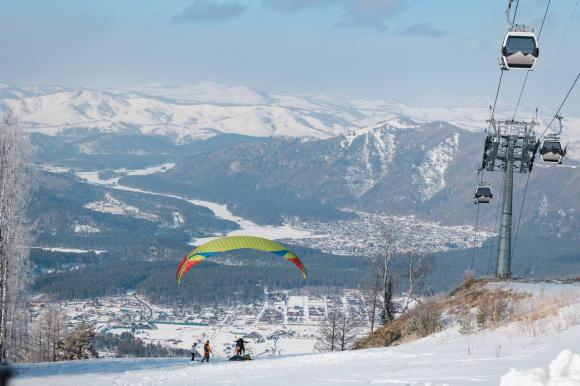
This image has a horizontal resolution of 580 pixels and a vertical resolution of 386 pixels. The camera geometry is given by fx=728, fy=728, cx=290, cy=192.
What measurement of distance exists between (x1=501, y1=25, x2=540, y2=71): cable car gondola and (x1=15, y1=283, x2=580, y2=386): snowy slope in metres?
6.39

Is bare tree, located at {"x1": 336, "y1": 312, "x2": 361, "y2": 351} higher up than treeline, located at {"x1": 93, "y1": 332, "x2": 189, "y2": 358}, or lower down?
higher up

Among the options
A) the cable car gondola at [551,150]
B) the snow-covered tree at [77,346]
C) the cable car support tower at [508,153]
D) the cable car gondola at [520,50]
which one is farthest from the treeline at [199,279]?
the cable car gondola at [520,50]

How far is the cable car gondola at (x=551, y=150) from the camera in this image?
28.0m

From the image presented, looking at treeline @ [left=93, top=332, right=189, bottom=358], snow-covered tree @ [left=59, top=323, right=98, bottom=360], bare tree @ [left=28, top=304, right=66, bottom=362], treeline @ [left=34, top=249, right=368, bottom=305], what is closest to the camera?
snow-covered tree @ [left=59, top=323, right=98, bottom=360]

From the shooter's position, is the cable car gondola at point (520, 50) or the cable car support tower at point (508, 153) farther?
the cable car support tower at point (508, 153)

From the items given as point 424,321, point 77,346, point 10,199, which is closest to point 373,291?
point 77,346

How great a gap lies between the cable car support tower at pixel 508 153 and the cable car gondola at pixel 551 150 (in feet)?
6.06

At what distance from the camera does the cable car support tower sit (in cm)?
3050

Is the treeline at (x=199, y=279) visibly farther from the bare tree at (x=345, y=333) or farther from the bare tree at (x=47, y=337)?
the bare tree at (x=345, y=333)

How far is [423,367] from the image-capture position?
1391 centimetres

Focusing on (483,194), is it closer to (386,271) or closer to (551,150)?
(551,150)

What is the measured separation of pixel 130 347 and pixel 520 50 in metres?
57.6

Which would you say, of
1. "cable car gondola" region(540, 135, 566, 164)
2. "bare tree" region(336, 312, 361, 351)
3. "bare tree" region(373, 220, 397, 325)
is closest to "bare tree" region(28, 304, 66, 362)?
"bare tree" region(336, 312, 361, 351)

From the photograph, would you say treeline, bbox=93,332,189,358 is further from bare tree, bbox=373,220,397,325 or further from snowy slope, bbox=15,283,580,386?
snowy slope, bbox=15,283,580,386
